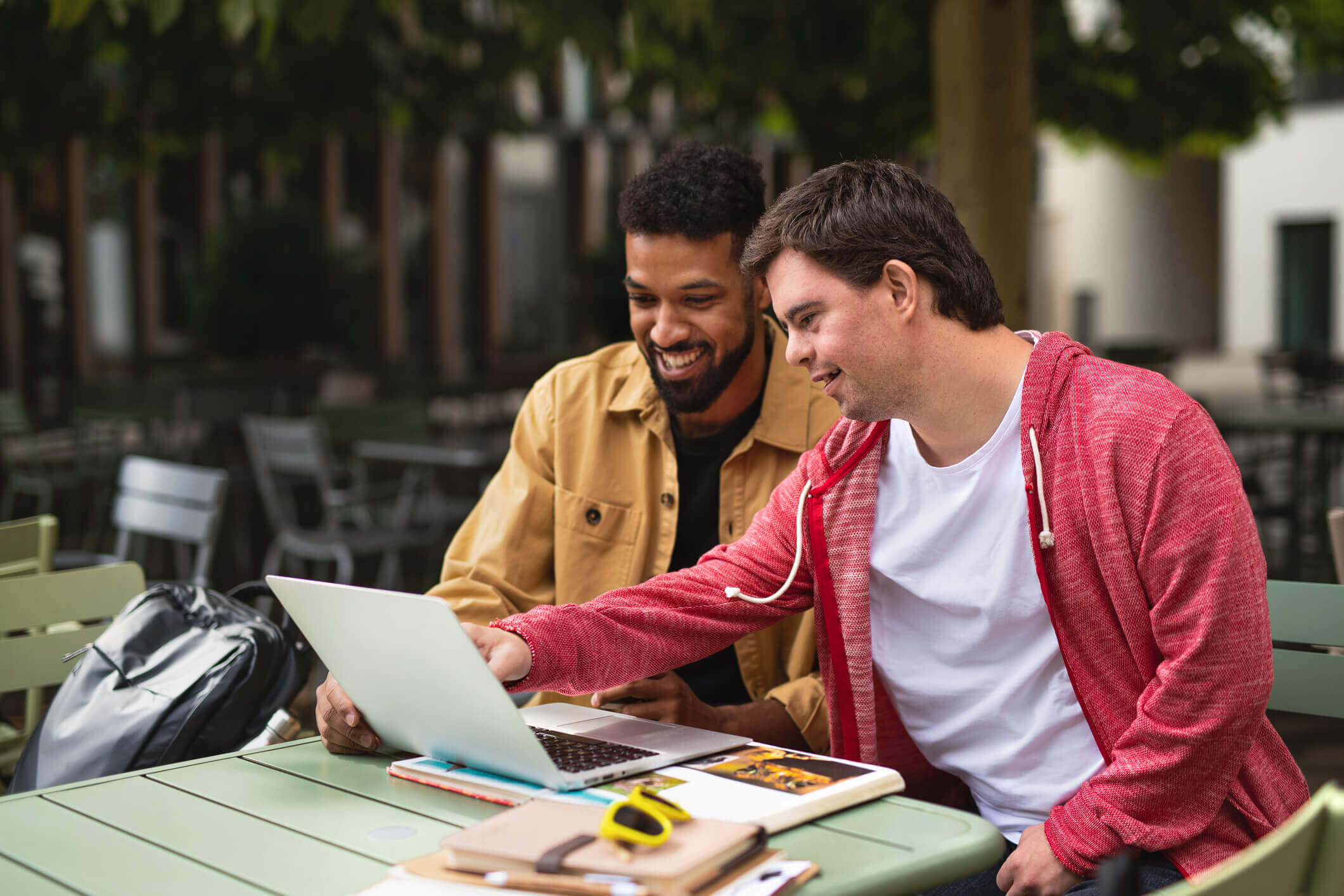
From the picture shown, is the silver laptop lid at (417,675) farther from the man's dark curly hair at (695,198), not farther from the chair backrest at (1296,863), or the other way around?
the man's dark curly hair at (695,198)

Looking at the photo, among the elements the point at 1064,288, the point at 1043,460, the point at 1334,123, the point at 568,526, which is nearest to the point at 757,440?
the point at 568,526

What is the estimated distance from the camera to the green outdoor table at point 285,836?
1.43 metres

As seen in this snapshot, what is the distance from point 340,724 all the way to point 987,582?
93cm

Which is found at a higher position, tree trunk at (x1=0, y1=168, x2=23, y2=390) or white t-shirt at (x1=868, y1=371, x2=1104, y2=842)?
tree trunk at (x1=0, y1=168, x2=23, y2=390)

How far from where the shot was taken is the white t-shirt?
6.32ft

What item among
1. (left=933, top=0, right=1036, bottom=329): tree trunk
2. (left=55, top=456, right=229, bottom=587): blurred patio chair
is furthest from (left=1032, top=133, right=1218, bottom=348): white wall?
(left=55, top=456, right=229, bottom=587): blurred patio chair

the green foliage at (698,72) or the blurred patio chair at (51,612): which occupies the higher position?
the green foliage at (698,72)

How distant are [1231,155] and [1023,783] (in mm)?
25911

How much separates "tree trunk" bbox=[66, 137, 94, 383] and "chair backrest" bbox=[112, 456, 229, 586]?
1115 cm

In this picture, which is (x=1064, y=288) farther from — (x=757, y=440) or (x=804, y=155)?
(x=757, y=440)

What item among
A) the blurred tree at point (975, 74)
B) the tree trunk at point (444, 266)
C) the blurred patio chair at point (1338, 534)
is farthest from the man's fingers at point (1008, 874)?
the tree trunk at point (444, 266)

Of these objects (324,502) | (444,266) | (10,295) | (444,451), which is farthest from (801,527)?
(444,266)

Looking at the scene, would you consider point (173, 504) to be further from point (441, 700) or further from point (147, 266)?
point (147, 266)

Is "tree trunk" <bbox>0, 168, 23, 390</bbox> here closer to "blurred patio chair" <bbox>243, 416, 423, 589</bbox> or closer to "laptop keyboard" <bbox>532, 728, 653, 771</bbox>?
"blurred patio chair" <bbox>243, 416, 423, 589</bbox>
